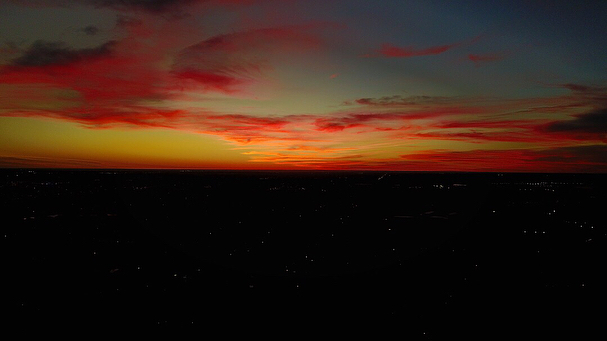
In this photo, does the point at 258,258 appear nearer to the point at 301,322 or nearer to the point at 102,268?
the point at 102,268

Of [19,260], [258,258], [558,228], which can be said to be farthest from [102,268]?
[558,228]

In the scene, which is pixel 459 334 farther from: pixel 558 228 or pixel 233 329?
pixel 558 228

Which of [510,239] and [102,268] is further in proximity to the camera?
[510,239]

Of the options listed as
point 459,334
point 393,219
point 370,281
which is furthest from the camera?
point 393,219

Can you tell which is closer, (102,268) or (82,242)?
(102,268)

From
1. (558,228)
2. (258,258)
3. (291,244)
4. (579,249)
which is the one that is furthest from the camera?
(558,228)

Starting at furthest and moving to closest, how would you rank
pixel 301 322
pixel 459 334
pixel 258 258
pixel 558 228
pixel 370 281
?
pixel 558 228, pixel 258 258, pixel 370 281, pixel 301 322, pixel 459 334

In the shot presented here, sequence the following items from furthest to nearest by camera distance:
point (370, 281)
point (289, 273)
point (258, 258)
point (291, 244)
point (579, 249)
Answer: point (291, 244), point (579, 249), point (258, 258), point (289, 273), point (370, 281)

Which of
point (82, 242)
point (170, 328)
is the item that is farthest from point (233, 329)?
point (82, 242)
